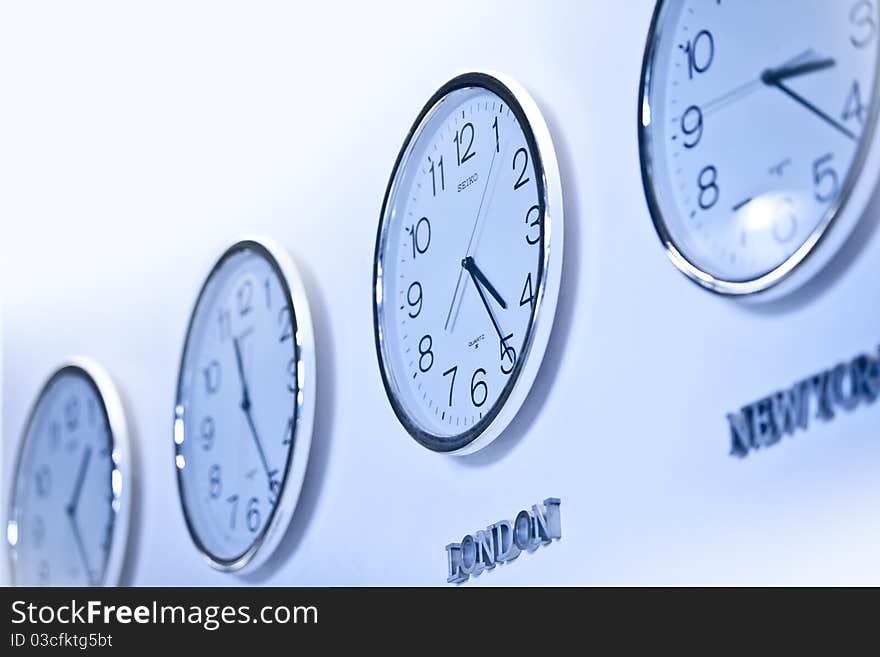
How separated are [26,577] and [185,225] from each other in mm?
727

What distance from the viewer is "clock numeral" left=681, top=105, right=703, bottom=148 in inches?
53.9

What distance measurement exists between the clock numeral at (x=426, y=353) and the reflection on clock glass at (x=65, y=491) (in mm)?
815

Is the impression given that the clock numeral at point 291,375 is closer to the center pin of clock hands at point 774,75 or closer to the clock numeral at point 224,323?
the clock numeral at point 224,323

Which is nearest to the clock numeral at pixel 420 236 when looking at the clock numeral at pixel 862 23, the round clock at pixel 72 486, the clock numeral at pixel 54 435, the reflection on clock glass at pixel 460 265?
the reflection on clock glass at pixel 460 265

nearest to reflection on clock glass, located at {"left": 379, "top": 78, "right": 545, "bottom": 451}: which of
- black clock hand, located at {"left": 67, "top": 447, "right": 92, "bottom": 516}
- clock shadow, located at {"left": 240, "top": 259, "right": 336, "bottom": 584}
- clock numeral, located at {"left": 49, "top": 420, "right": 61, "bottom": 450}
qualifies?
clock shadow, located at {"left": 240, "top": 259, "right": 336, "bottom": 584}

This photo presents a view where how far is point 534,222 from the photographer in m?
1.56

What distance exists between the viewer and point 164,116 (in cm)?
243

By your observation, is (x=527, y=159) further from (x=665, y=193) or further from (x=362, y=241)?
(x=362, y=241)

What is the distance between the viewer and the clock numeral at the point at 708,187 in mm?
1334

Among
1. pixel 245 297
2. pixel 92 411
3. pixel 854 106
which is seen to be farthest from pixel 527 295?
pixel 92 411

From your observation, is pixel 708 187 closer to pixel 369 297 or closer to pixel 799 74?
pixel 799 74

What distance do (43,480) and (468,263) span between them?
1.19m

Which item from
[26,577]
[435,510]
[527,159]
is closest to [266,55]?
[527,159]

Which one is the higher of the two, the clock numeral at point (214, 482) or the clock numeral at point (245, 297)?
the clock numeral at point (245, 297)
